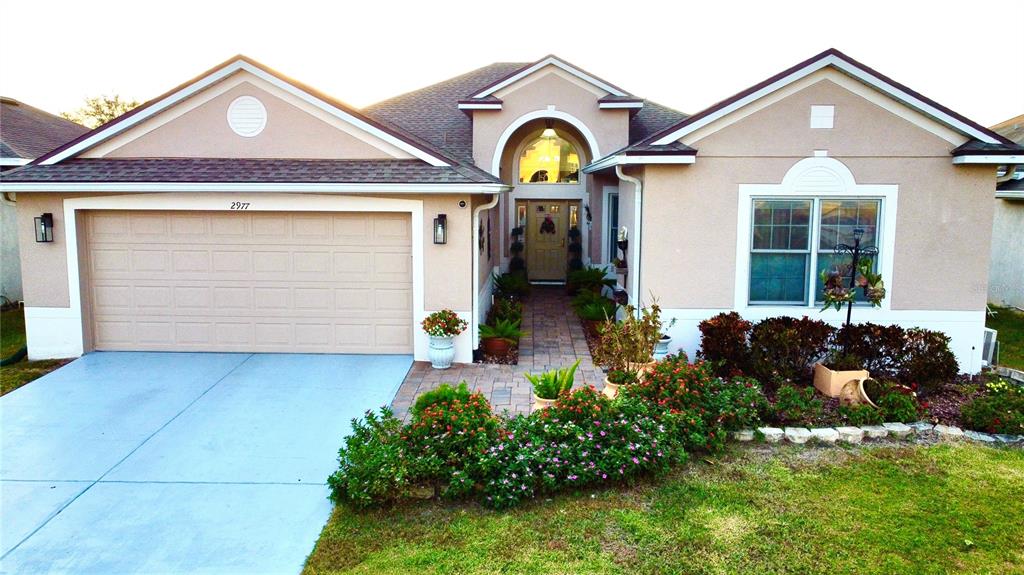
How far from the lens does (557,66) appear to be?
14453mm

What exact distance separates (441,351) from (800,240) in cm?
535

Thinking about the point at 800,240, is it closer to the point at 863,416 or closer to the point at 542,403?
the point at 863,416

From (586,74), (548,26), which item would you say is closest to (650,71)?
(548,26)

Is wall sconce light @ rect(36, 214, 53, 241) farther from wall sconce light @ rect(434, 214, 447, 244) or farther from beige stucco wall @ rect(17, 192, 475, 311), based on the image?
wall sconce light @ rect(434, 214, 447, 244)

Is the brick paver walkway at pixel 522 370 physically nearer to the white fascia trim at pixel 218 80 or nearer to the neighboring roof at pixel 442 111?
the white fascia trim at pixel 218 80

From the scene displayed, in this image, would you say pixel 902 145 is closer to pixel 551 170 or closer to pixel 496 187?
pixel 496 187

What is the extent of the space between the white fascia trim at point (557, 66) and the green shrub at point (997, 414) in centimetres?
931

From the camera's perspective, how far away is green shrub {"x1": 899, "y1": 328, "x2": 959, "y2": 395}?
329 inches

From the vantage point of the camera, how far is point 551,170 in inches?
676

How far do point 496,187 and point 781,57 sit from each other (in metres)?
15.5

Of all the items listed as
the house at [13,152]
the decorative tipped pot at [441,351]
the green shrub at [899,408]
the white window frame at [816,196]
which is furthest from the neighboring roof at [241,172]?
the green shrub at [899,408]

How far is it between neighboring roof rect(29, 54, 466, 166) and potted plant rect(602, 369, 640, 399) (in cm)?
412

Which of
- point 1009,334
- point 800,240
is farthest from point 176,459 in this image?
point 1009,334

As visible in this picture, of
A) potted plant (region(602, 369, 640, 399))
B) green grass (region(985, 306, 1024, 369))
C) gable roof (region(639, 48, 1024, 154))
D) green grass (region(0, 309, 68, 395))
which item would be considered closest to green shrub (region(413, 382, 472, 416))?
potted plant (region(602, 369, 640, 399))
